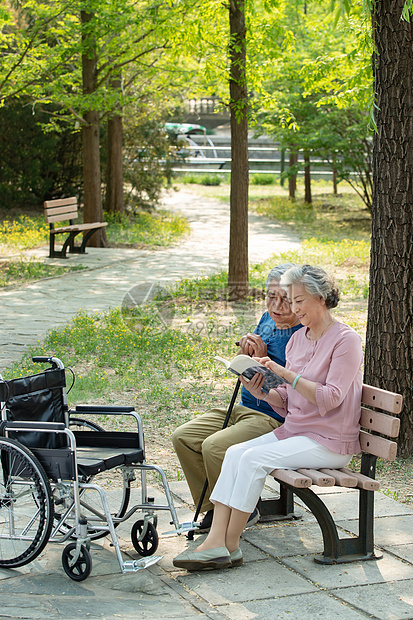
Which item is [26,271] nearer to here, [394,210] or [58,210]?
[58,210]

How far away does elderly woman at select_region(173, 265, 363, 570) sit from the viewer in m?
3.64

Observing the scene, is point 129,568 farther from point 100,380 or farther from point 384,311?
point 100,380

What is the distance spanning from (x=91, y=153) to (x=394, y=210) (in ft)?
36.3

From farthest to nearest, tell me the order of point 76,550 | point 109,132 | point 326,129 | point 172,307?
point 326,129 < point 109,132 < point 172,307 < point 76,550

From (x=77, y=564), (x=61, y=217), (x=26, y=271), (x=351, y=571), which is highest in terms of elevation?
(x=61, y=217)

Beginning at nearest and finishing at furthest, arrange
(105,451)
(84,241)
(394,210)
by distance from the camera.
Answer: (105,451) < (394,210) < (84,241)

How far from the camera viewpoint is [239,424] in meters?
4.12

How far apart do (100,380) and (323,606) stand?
399 cm

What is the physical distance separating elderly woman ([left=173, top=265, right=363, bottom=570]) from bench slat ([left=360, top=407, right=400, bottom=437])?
5cm

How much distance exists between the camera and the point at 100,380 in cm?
689

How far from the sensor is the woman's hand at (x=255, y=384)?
397 cm

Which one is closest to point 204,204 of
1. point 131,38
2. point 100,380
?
point 131,38

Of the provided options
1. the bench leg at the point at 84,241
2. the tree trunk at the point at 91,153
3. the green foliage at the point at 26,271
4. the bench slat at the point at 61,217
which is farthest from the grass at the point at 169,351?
the tree trunk at the point at 91,153

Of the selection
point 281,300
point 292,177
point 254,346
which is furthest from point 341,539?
Result: point 292,177
